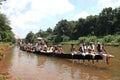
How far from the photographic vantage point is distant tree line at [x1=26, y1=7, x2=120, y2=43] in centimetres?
9519

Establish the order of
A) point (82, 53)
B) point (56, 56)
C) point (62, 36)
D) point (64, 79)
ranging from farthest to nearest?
point (62, 36) → point (56, 56) → point (82, 53) → point (64, 79)

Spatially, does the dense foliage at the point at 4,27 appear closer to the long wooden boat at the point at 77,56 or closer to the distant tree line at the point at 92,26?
the distant tree line at the point at 92,26

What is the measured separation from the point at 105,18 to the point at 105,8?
3.80 metres

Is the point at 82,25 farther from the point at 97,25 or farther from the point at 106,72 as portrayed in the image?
the point at 106,72

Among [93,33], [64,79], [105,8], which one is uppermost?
[105,8]

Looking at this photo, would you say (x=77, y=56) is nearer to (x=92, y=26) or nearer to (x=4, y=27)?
(x=4, y=27)

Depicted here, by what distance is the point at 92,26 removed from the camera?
105 metres

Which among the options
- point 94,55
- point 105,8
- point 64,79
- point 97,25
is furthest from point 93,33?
point 64,79

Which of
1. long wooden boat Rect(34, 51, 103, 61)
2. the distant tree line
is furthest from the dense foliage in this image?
long wooden boat Rect(34, 51, 103, 61)

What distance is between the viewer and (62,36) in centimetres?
12519

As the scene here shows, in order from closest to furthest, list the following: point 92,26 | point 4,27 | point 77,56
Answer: point 77,56 < point 4,27 < point 92,26

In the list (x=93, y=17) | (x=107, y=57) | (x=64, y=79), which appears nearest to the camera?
(x=64, y=79)

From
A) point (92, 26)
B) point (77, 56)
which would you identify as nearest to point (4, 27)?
point (92, 26)

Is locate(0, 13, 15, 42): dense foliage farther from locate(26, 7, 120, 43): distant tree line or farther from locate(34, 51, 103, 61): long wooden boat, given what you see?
locate(34, 51, 103, 61): long wooden boat
